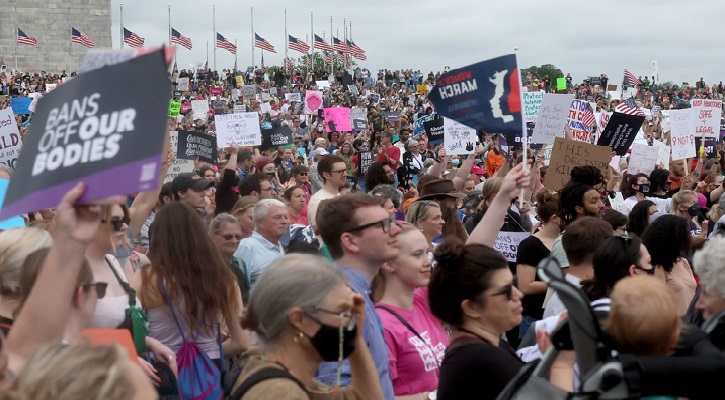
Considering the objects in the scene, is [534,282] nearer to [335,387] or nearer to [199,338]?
[199,338]

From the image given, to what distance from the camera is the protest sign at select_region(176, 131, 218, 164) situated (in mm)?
12930

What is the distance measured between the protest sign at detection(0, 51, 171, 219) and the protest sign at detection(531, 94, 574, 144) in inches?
362

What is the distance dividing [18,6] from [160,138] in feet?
206

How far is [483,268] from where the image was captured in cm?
427

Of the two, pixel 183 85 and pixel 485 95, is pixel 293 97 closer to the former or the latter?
pixel 183 85

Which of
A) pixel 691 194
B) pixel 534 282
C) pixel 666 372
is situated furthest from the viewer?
pixel 691 194

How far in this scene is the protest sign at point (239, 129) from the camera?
15.3 metres

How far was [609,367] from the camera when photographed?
2.75 metres

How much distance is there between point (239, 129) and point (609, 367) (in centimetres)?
1296

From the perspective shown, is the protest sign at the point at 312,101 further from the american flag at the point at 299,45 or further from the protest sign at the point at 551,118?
the american flag at the point at 299,45

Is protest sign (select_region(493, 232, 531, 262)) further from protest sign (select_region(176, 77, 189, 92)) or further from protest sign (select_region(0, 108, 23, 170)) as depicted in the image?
protest sign (select_region(176, 77, 189, 92))

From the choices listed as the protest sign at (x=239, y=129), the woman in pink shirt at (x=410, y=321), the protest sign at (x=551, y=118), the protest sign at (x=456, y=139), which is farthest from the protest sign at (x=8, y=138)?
the protest sign at (x=456, y=139)

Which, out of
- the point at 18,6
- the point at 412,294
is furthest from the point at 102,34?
the point at 412,294

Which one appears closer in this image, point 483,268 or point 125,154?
point 125,154
